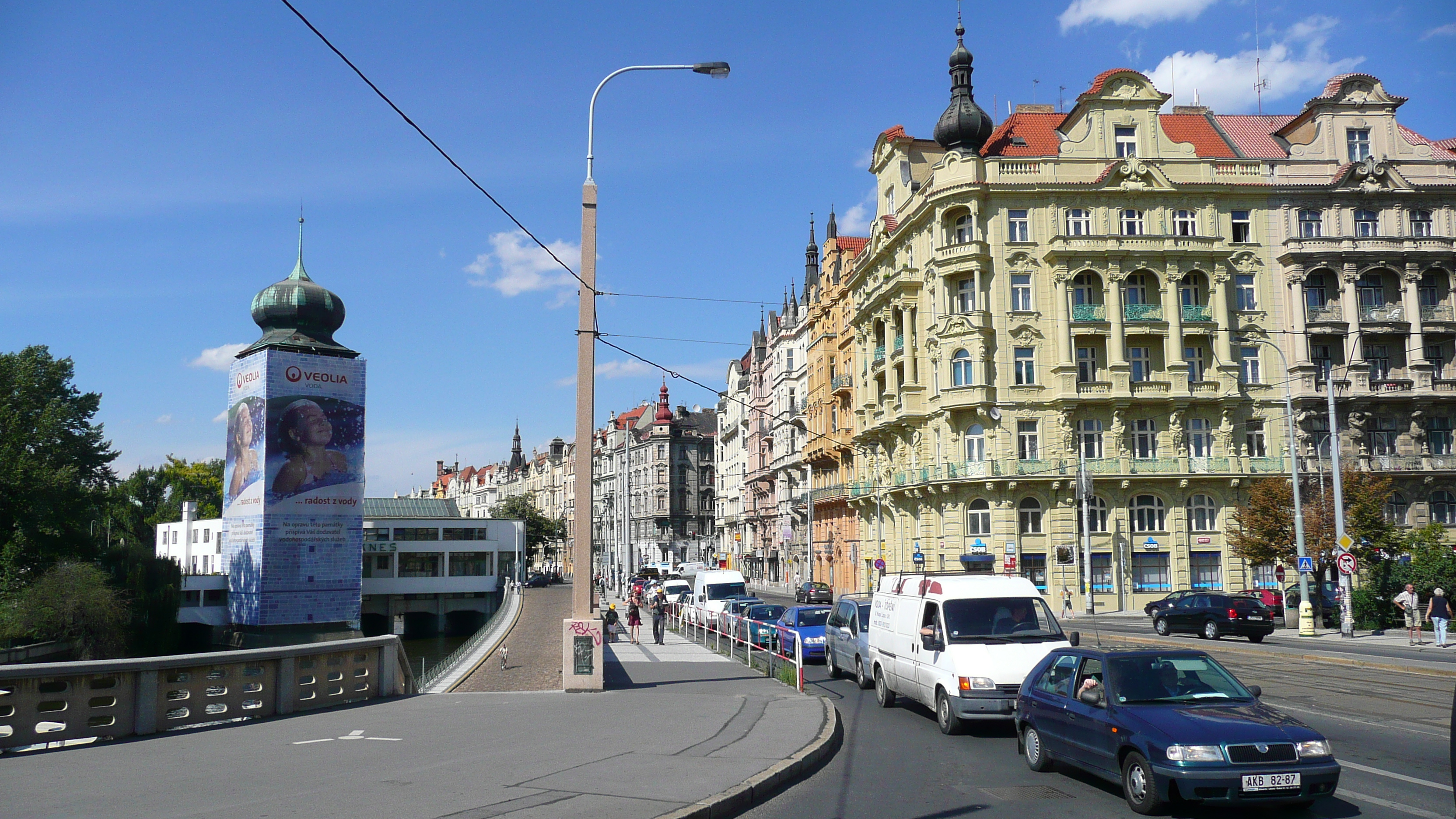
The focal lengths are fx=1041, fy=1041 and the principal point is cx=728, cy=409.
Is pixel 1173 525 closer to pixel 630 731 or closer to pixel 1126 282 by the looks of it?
pixel 1126 282

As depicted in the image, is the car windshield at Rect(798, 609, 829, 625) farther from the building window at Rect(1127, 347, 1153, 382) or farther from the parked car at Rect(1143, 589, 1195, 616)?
the building window at Rect(1127, 347, 1153, 382)

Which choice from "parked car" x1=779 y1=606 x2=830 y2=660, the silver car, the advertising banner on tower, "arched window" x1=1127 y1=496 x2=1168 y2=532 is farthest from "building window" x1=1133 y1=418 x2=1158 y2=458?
the advertising banner on tower

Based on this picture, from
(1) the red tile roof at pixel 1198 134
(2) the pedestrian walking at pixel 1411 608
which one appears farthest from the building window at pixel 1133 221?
(2) the pedestrian walking at pixel 1411 608

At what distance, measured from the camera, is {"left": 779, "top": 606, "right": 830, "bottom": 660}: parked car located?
80.4ft

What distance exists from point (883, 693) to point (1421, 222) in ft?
163

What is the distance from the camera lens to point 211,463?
4656 inches

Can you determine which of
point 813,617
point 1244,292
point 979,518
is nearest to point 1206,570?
point 979,518

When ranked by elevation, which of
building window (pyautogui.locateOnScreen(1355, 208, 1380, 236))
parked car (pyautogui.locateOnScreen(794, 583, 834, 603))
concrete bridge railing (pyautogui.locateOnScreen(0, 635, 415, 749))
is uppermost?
building window (pyautogui.locateOnScreen(1355, 208, 1380, 236))

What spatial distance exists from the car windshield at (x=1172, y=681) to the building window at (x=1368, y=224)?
51024mm

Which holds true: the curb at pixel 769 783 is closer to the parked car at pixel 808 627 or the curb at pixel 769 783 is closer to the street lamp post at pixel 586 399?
the street lamp post at pixel 586 399

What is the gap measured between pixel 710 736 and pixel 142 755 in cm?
613

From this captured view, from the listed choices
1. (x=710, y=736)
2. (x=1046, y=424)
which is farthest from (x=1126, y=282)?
(x=710, y=736)

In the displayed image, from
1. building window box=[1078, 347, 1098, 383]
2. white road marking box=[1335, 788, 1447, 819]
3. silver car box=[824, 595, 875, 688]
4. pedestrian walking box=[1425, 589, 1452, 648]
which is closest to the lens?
white road marking box=[1335, 788, 1447, 819]

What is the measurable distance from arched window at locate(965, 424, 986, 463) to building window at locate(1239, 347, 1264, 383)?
13.6 metres
